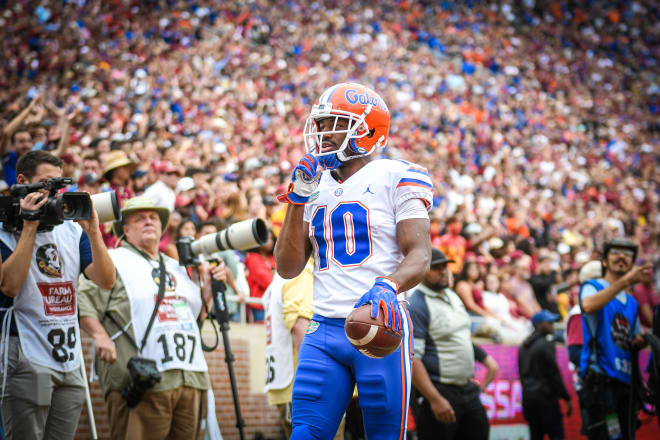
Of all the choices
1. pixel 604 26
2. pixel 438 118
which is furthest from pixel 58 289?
pixel 604 26

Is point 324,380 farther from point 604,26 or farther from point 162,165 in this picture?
point 604,26

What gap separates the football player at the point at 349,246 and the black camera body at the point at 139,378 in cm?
148

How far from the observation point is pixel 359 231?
138 inches

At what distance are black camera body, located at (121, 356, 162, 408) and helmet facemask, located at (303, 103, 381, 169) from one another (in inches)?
75.4

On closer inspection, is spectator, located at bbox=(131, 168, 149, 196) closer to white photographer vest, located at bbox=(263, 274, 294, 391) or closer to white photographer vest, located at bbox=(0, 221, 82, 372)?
white photographer vest, located at bbox=(263, 274, 294, 391)

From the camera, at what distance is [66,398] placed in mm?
4398

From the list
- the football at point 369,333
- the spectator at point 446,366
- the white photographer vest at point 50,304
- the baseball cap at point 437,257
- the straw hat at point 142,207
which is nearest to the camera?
the football at point 369,333

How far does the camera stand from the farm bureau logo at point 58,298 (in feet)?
14.2

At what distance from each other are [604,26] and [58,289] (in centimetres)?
2908

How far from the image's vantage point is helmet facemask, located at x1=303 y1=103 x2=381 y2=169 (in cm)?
361

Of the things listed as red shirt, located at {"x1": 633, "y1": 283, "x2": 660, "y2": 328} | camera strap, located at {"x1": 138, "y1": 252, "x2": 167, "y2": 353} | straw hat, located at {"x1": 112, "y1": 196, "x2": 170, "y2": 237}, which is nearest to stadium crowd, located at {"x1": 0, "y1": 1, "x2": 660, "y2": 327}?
red shirt, located at {"x1": 633, "y1": 283, "x2": 660, "y2": 328}

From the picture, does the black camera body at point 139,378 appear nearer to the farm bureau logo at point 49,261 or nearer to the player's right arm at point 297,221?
the farm bureau logo at point 49,261

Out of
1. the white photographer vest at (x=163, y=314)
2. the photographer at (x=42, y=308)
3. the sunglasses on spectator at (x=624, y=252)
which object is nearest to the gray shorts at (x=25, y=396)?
the photographer at (x=42, y=308)

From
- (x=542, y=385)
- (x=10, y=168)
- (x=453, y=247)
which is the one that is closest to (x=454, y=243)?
(x=453, y=247)
